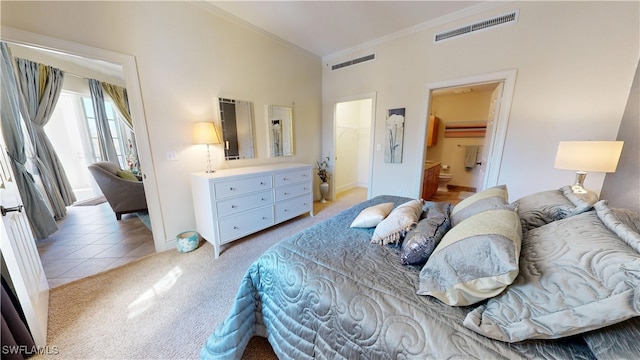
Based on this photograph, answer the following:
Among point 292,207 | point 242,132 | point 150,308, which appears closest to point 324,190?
point 292,207

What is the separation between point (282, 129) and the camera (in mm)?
3457

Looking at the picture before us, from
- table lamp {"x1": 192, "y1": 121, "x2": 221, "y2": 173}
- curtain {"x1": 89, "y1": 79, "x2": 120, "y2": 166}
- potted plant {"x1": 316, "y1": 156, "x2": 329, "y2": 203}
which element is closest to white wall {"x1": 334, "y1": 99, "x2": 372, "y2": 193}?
potted plant {"x1": 316, "y1": 156, "x2": 329, "y2": 203}

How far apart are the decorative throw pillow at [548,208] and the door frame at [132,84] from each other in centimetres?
315

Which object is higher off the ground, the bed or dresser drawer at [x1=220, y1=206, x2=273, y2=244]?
the bed

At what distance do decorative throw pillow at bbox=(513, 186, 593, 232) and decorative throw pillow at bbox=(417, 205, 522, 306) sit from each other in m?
0.32

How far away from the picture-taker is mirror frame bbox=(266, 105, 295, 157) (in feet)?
10.7

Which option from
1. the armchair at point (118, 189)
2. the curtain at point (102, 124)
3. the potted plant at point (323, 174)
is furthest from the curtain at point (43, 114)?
the potted plant at point (323, 174)

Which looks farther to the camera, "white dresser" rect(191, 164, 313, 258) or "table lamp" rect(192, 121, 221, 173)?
"table lamp" rect(192, 121, 221, 173)

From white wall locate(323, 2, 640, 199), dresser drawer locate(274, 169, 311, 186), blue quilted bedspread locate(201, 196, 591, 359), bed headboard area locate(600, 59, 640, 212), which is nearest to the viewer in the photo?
blue quilted bedspread locate(201, 196, 591, 359)

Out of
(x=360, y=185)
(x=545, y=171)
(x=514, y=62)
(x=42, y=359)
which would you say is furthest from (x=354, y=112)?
(x=42, y=359)

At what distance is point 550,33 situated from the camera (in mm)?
2117

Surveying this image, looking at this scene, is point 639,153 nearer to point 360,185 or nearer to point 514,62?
point 514,62

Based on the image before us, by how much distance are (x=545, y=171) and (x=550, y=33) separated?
143 centimetres

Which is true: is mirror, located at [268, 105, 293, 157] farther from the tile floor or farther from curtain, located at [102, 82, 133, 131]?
curtain, located at [102, 82, 133, 131]
